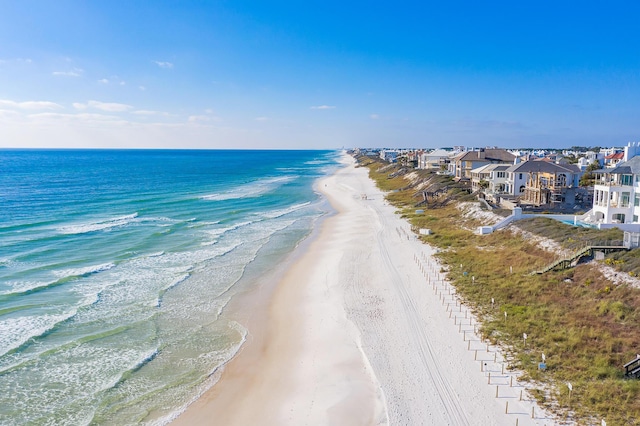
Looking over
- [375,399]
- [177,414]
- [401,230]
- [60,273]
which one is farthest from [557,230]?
[60,273]

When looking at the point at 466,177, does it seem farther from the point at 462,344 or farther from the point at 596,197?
the point at 462,344

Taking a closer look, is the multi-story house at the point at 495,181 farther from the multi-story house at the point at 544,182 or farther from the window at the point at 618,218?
the window at the point at 618,218

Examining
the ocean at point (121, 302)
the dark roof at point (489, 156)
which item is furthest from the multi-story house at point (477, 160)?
the ocean at point (121, 302)

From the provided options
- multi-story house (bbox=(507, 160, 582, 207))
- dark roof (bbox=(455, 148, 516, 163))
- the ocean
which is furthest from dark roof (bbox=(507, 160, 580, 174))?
the ocean

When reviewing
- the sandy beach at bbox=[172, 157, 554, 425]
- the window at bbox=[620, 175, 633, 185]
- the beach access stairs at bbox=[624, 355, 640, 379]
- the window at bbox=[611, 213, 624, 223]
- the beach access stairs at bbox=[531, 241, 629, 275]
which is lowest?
the sandy beach at bbox=[172, 157, 554, 425]

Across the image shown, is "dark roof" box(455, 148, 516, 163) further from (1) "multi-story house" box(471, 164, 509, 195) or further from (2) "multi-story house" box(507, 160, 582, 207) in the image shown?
(2) "multi-story house" box(507, 160, 582, 207)
